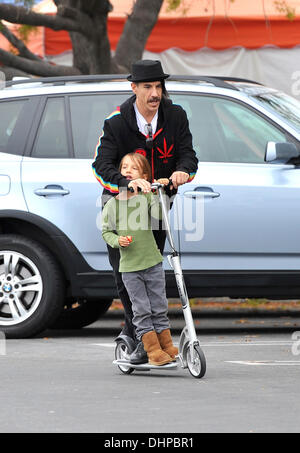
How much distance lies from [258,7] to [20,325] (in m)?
8.38

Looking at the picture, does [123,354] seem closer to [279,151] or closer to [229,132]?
[279,151]

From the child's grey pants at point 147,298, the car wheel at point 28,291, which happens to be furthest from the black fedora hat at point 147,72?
the car wheel at point 28,291

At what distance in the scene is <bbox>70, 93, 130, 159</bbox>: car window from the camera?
31.5ft

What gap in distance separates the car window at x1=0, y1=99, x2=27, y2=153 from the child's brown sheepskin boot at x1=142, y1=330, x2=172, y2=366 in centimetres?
293

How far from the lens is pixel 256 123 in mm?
9484

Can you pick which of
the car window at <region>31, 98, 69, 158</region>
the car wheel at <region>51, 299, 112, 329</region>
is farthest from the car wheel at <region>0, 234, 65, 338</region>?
the car wheel at <region>51, 299, 112, 329</region>

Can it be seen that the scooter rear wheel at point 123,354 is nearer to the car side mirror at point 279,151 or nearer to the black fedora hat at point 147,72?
the black fedora hat at point 147,72

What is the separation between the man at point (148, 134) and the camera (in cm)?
731

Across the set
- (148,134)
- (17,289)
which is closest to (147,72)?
(148,134)

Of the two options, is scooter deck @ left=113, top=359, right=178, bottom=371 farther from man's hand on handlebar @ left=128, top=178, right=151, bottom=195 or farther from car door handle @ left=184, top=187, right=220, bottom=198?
car door handle @ left=184, top=187, right=220, bottom=198

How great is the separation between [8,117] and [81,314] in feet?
6.06

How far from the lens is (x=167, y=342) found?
7402 mm
